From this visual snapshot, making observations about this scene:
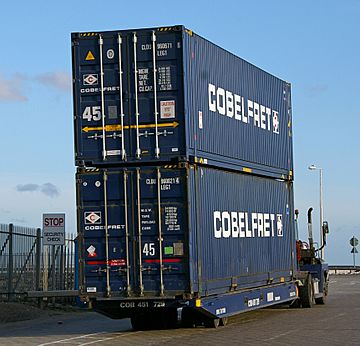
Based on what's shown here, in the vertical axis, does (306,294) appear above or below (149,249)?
below

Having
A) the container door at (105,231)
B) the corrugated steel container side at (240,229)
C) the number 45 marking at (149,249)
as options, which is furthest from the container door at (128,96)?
the number 45 marking at (149,249)

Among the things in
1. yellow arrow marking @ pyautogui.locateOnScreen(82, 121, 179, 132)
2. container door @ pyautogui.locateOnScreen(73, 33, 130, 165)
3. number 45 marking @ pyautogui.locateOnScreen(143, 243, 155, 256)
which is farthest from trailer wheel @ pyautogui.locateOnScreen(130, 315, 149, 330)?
yellow arrow marking @ pyautogui.locateOnScreen(82, 121, 179, 132)

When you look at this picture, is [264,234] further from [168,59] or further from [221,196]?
[168,59]

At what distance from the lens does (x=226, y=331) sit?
21016mm

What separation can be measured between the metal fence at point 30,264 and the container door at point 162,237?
12.0 meters

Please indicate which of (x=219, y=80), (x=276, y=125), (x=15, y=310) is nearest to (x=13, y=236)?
(x=15, y=310)

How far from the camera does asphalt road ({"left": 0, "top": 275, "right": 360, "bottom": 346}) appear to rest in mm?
18969

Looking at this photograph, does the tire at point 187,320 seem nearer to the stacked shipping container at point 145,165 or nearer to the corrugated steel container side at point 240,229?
the corrugated steel container side at point 240,229

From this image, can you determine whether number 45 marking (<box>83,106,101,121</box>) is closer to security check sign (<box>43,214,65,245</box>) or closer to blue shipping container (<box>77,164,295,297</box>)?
blue shipping container (<box>77,164,295,297</box>)

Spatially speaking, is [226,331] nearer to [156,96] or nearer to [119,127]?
[119,127]

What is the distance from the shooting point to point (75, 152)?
2044cm

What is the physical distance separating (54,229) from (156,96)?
→ 1049 cm

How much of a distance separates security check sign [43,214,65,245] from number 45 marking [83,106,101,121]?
926 centimetres

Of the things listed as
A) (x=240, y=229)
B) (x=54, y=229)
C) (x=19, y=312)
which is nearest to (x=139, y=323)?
(x=240, y=229)
